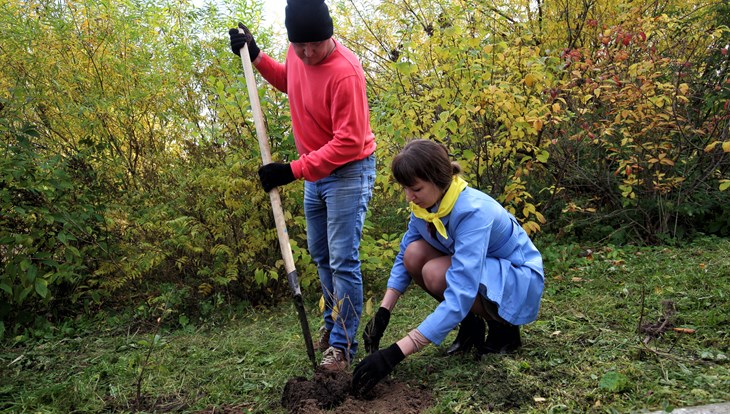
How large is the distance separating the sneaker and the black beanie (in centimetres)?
151

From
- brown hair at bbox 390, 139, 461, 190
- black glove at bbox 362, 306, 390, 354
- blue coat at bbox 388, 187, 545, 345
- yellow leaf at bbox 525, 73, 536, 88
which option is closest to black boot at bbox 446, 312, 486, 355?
blue coat at bbox 388, 187, 545, 345

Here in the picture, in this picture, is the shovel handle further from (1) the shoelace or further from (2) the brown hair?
(2) the brown hair

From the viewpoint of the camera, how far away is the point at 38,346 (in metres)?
→ 3.59

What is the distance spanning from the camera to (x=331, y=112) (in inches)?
103

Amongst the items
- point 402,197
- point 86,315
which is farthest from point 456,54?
point 86,315

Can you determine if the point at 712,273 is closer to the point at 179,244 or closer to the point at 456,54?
the point at 456,54

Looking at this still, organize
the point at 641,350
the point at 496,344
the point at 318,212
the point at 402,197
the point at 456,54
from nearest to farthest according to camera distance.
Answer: the point at 641,350
the point at 496,344
the point at 318,212
the point at 456,54
the point at 402,197

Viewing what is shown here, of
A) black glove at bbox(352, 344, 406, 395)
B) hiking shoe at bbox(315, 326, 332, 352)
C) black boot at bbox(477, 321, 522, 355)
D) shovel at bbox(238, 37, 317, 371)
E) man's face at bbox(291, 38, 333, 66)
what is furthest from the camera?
hiking shoe at bbox(315, 326, 332, 352)

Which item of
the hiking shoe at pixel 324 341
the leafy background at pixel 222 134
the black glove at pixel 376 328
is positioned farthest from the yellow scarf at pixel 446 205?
the leafy background at pixel 222 134

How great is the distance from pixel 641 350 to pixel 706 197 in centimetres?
330

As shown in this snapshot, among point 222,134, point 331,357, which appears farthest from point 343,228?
→ point 222,134

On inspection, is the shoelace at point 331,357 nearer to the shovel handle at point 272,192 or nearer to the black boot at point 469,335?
the shovel handle at point 272,192

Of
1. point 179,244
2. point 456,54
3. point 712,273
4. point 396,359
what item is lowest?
point 712,273

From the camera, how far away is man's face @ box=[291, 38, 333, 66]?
8.29 ft
